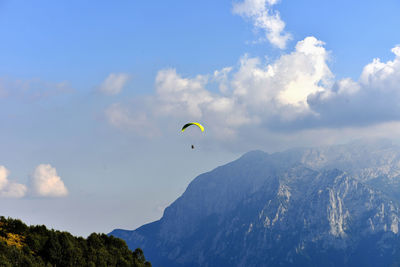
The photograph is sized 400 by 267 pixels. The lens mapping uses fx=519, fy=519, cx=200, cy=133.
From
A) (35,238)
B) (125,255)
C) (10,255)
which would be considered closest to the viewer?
(10,255)

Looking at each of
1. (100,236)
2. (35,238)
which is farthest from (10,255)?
(100,236)

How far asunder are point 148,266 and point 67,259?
4522 cm

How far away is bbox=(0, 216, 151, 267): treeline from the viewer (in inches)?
5472

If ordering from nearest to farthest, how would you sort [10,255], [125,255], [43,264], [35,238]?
[10,255] < [43,264] < [35,238] < [125,255]

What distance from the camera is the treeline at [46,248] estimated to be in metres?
139

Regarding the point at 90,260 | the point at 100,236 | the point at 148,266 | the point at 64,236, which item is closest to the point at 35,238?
the point at 64,236

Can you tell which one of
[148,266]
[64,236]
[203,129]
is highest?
[203,129]

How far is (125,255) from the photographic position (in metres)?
190

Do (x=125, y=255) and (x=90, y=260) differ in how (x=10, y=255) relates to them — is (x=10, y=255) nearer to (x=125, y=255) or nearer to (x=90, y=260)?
(x=90, y=260)

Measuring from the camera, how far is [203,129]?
16012cm

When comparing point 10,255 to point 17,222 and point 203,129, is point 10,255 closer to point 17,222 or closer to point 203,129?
point 17,222

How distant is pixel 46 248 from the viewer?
516 ft

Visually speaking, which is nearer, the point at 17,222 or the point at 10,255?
the point at 10,255

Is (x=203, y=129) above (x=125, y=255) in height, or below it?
above
